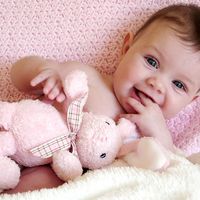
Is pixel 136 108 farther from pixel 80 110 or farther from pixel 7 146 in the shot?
pixel 7 146

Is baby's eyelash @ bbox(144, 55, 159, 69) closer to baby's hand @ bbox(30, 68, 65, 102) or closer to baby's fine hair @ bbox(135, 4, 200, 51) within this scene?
baby's fine hair @ bbox(135, 4, 200, 51)

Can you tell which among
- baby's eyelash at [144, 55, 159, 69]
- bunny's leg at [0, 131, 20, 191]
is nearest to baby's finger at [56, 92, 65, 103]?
bunny's leg at [0, 131, 20, 191]

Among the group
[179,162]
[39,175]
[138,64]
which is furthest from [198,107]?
[39,175]

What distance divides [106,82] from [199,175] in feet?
1.31

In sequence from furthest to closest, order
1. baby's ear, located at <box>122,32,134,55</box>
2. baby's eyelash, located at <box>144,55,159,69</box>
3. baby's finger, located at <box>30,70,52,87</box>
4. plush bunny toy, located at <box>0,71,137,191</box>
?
1. baby's ear, located at <box>122,32,134,55</box>
2. baby's eyelash, located at <box>144,55,159,69</box>
3. baby's finger, located at <box>30,70,52,87</box>
4. plush bunny toy, located at <box>0,71,137,191</box>

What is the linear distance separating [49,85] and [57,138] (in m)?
0.13

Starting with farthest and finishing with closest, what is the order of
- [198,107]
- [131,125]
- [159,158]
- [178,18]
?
[198,107] < [178,18] < [131,125] < [159,158]

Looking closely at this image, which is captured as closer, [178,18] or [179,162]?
[179,162]

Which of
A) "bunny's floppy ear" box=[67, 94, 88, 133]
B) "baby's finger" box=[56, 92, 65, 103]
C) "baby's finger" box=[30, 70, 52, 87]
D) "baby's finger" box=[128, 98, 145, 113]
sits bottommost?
"baby's finger" box=[128, 98, 145, 113]

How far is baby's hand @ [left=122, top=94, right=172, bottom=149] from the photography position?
114 centimetres

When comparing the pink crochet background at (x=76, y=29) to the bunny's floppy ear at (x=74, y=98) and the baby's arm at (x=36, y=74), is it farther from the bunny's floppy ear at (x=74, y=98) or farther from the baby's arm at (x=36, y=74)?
the bunny's floppy ear at (x=74, y=98)

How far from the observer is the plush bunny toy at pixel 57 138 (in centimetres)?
94

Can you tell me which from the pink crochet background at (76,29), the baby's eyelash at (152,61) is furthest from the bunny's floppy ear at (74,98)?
the pink crochet background at (76,29)

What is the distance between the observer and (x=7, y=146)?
936 millimetres
